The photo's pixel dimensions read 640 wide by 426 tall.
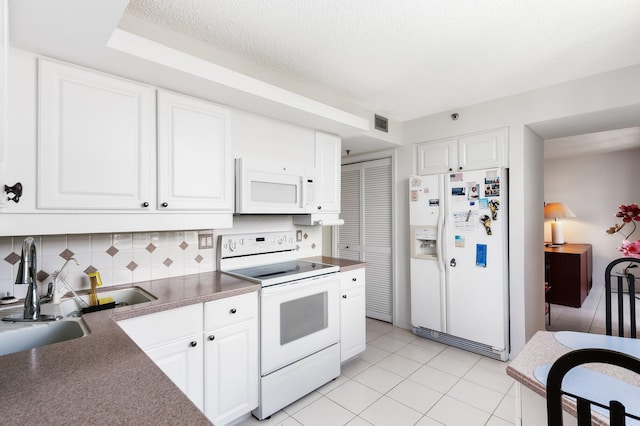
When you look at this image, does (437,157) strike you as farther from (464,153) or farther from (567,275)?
(567,275)

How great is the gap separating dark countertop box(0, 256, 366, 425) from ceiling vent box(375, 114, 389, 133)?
112 inches

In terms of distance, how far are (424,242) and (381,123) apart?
1353mm

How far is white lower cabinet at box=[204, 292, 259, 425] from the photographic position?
1.79 meters

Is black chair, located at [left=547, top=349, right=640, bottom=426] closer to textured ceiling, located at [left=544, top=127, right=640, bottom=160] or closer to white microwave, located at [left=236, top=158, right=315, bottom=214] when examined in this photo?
white microwave, located at [left=236, top=158, right=315, bottom=214]

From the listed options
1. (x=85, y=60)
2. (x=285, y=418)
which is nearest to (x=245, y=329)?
(x=285, y=418)

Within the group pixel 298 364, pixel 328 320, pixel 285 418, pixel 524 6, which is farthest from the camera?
pixel 328 320

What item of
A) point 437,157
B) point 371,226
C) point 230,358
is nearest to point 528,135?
point 437,157

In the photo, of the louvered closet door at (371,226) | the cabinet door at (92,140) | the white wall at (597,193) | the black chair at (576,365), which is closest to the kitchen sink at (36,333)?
the cabinet door at (92,140)

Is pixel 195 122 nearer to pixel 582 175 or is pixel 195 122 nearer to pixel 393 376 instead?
pixel 393 376

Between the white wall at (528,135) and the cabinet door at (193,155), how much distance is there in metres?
2.28

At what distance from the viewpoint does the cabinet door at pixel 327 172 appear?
2.78 meters

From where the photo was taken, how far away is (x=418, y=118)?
349cm

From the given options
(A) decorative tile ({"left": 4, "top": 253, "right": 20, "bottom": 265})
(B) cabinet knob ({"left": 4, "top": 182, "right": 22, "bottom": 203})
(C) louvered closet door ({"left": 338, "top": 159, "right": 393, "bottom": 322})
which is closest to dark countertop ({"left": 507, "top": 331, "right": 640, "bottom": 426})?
(B) cabinet knob ({"left": 4, "top": 182, "right": 22, "bottom": 203})

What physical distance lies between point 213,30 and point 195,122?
551mm
